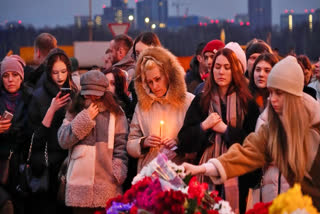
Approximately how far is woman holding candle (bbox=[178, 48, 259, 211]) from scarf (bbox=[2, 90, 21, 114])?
8.84 feet

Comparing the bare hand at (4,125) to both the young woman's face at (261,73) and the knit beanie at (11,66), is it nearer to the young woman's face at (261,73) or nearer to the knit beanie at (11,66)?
the knit beanie at (11,66)

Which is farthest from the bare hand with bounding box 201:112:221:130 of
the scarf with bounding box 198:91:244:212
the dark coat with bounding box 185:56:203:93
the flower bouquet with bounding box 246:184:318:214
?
the dark coat with bounding box 185:56:203:93

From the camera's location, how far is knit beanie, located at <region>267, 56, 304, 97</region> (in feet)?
23.9

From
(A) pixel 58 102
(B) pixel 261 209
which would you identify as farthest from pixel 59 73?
(B) pixel 261 209

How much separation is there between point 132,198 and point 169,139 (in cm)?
228

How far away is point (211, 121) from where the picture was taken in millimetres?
8531

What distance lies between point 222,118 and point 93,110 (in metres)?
1.54

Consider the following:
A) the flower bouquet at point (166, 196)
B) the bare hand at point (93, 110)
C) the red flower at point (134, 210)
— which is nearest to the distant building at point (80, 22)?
the bare hand at point (93, 110)

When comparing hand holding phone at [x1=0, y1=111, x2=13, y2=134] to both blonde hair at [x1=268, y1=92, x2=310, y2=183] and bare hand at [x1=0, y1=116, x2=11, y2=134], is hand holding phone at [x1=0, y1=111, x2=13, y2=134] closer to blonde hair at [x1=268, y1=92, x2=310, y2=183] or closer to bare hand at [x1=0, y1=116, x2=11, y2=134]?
bare hand at [x1=0, y1=116, x2=11, y2=134]

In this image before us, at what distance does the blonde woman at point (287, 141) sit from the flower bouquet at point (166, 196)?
54 cm

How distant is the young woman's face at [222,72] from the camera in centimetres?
891

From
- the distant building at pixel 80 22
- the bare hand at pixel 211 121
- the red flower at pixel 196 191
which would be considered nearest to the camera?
the red flower at pixel 196 191

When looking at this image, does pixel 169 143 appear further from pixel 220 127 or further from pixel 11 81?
pixel 11 81

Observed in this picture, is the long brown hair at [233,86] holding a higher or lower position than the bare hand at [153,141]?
higher
